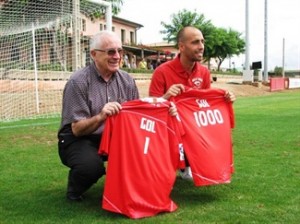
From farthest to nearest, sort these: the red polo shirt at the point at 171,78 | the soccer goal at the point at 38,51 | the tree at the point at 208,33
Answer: the tree at the point at 208,33 → the soccer goal at the point at 38,51 → the red polo shirt at the point at 171,78

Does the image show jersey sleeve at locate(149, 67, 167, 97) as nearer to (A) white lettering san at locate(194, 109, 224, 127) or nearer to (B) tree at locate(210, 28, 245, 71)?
(A) white lettering san at locate(194, 109, 224, 127)

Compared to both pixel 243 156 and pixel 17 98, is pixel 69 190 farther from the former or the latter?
pixel 17 98

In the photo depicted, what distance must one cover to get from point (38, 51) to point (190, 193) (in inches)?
→ 376

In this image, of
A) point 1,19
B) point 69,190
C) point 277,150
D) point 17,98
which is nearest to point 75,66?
point 1,19

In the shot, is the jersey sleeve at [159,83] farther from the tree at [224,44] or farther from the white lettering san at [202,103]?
the tree at [224,44]

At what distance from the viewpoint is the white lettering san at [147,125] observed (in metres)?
4.15

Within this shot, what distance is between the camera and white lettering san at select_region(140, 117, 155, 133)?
13.6 feet

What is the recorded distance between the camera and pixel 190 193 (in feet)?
16.1

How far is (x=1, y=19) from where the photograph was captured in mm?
11398

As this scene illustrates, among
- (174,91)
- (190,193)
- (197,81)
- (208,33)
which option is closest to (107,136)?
(174,91)

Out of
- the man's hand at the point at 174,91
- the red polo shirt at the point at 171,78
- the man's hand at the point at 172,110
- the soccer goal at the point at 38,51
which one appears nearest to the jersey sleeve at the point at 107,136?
the man's hand at the point at 172,110

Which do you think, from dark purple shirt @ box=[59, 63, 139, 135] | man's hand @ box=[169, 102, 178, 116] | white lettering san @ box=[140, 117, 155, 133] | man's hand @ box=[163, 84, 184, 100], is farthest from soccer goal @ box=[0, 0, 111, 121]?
white lettering san @ box=[140, 117, 155, 133]

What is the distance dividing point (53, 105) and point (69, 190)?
10651 millimetres

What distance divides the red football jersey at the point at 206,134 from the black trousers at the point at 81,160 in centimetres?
83
